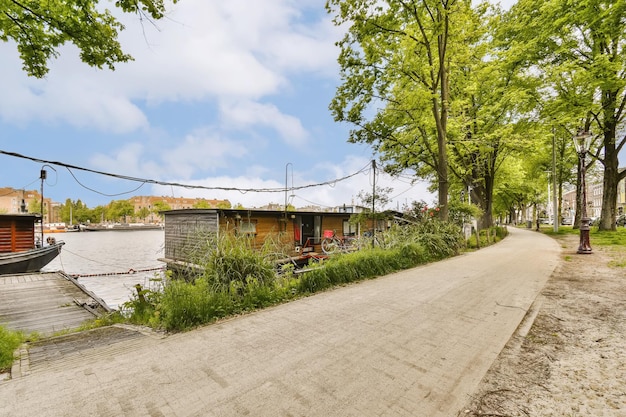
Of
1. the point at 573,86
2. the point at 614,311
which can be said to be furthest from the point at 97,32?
the point at 573,86

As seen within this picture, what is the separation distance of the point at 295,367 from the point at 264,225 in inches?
511

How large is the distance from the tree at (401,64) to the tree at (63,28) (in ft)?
21.7

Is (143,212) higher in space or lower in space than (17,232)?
lower

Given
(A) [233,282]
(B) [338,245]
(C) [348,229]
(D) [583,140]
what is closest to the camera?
(A) [233,282]

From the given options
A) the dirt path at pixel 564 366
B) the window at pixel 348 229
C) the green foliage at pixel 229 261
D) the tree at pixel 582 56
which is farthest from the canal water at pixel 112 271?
the tree at pixel 582 56

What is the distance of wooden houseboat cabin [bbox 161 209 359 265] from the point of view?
45.6 ft

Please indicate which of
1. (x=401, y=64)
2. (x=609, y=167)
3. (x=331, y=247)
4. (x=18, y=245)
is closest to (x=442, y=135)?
(x=401, y=64)

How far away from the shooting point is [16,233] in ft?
50.3

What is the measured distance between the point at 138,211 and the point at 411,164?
103086mm

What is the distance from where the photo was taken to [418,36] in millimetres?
10953

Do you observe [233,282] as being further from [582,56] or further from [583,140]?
[582,56]

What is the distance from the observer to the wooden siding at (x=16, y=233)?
14.9 metres

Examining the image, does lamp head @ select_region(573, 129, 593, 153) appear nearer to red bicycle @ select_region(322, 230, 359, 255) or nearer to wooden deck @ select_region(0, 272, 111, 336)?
red bicycle @ select_region(322, 230, 359, 255)

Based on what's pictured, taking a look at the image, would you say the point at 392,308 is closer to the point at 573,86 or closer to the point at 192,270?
the point at 192,270
